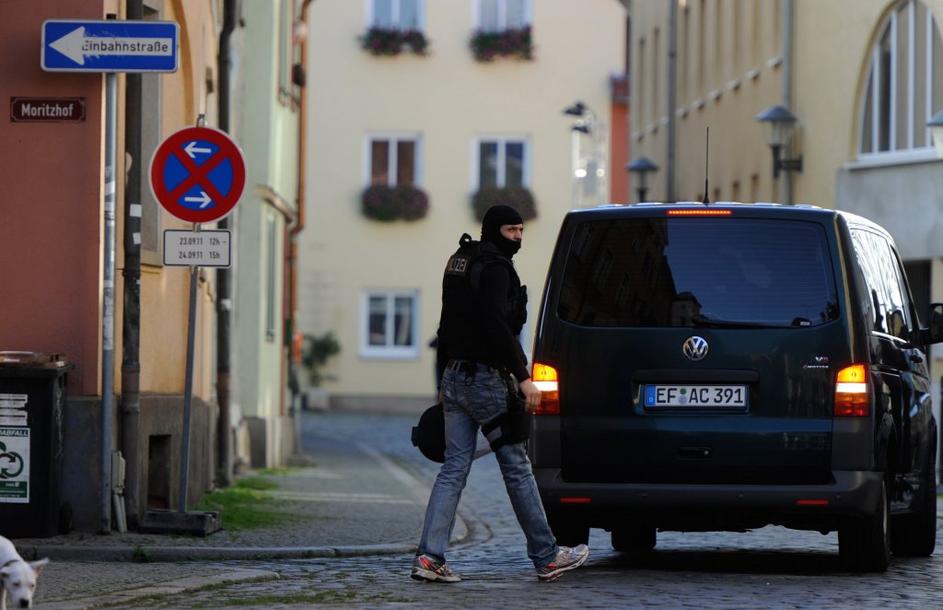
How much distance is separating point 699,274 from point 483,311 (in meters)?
1.21

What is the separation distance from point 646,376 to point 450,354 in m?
1.03

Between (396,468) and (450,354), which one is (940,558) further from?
(396,468)

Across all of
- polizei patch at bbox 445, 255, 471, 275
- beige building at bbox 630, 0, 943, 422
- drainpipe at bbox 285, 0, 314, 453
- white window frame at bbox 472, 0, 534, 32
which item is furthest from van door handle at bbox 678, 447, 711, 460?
white window frame at bbox 472, 0, 534, 32

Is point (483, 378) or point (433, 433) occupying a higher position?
point (483, 378)

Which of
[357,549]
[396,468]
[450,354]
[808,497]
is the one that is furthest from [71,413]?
[396,468]

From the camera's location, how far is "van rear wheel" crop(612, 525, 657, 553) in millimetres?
13500

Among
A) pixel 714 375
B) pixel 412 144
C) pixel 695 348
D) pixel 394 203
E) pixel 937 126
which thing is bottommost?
pixel 714 375

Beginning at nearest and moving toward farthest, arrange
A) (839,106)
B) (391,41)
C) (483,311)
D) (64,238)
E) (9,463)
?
(483,311) → (9,463) → (64,238) → (839,106) → (391,41)

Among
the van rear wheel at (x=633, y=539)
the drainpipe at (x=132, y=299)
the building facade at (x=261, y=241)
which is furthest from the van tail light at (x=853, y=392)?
the building facade at (x=261, y=241)

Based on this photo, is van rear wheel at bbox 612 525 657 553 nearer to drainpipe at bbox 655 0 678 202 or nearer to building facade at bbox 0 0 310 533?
building facade at bbox 0 0 310 533

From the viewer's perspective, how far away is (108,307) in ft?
44.0

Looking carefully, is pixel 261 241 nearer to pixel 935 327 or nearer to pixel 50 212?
pixel 50 212

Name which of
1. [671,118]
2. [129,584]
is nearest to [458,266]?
[129,584]

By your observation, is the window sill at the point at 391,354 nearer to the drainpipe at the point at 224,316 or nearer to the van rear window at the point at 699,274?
the drainpipe at the point at 224,316
